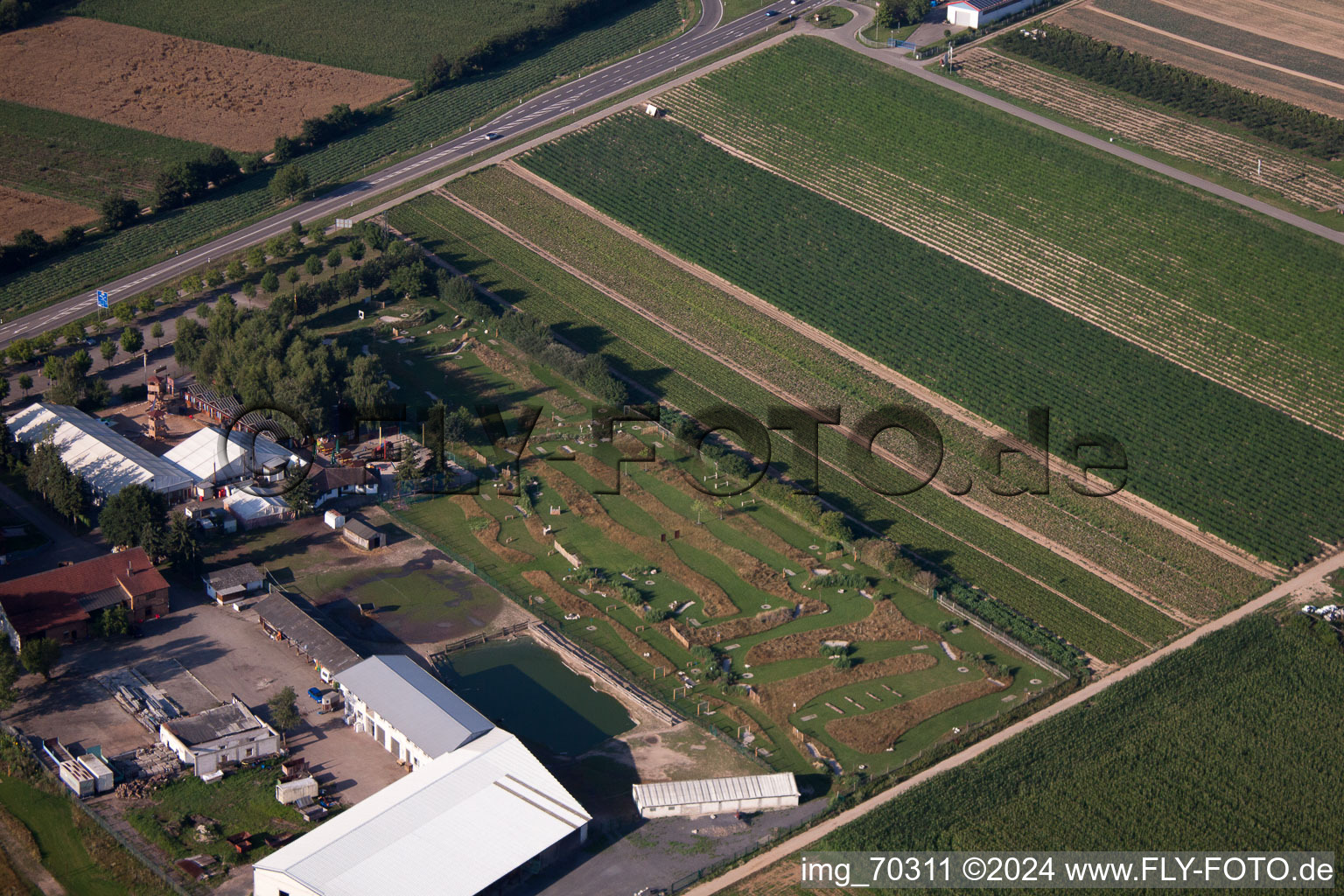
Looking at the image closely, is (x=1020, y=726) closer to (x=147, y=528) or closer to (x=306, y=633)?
(x=306, y=633)

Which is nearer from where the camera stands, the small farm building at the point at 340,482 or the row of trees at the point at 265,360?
the small farm building at the point at 340,482

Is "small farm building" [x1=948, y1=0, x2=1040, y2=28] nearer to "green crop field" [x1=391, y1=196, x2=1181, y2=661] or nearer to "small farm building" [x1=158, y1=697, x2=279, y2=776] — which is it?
"green crop field" [x1=391, y1=196, x2=1181, y2=661]

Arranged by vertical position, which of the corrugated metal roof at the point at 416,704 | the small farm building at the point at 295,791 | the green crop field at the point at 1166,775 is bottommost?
the green crop field at the point at 1166,775

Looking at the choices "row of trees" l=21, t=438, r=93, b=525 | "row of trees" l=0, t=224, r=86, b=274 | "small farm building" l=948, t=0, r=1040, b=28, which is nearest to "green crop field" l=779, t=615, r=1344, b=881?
"row of trees" l=21, t=438, r=93, b=525

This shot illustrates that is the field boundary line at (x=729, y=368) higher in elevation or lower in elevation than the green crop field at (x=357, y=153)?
lower

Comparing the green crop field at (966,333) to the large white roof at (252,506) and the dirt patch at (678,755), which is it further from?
the large white roof at (252,506)

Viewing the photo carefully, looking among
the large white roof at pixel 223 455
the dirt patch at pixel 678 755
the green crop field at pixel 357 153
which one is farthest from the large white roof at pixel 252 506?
the green crop field at pixel 357 153

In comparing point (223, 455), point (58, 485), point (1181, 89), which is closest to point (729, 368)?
point (223, 455)
